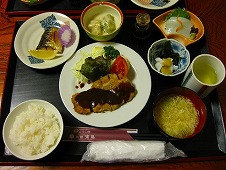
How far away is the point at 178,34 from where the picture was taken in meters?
1.89

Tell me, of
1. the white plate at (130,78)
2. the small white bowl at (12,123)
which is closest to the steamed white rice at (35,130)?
the small white bowl at (12,123)

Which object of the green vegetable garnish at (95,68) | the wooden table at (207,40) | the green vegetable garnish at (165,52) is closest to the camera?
the wooden table at (207,40)

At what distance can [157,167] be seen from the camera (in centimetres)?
155

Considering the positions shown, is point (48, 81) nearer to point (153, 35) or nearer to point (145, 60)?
point (145, 60)

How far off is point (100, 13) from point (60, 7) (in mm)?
330

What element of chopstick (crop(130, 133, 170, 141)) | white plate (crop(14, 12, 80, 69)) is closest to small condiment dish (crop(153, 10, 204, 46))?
white plate (crop(14, 12, 80, 69))

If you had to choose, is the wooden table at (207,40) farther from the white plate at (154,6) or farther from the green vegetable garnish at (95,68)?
the green vegetable garnish at (95,68)

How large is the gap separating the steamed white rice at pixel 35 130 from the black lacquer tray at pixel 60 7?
0.83 meters

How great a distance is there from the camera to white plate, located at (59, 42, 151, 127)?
1609 millimetres

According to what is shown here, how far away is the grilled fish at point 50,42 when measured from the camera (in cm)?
187

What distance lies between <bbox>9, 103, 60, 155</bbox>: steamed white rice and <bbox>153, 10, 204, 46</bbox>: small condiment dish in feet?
3.27

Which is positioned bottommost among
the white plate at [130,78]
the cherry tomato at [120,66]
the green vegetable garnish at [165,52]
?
the white plate at [130,78]

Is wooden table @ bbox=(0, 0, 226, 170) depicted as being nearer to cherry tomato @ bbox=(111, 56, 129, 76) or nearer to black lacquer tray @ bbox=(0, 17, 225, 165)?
black lacquer tray @ bbox=(0, 17, 225, 165)

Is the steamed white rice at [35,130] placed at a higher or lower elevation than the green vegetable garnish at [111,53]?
lower
